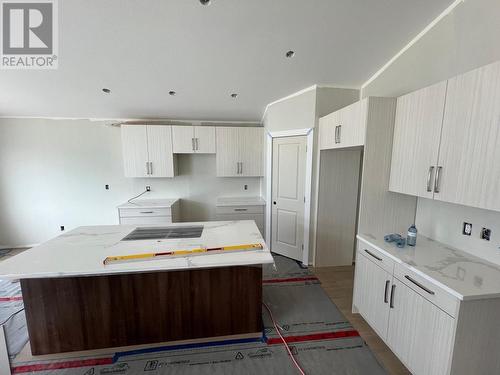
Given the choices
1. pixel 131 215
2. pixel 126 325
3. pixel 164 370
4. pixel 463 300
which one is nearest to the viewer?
pixel 463 300

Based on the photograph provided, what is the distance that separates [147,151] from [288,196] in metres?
2.57

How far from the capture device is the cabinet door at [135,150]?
369 cm

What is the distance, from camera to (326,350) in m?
1.84

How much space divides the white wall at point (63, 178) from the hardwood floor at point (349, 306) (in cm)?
271

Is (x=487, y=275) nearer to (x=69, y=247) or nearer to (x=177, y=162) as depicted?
(x=69, y=247)

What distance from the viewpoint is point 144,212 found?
359cm

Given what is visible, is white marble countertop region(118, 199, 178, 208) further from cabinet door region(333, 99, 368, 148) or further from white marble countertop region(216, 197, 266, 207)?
cabinet door region(333, 99, 368, 148)

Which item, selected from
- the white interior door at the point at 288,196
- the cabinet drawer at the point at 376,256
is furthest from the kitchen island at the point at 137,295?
the white interior door at the point at 288,196

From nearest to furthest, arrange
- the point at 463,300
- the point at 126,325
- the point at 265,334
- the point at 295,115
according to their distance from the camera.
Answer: the point at 463,300
the point at 126,325
the point at 265,334
the point at 295,115

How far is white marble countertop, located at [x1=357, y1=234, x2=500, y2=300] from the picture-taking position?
1.25 m

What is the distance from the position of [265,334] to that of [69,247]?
1.93 meters

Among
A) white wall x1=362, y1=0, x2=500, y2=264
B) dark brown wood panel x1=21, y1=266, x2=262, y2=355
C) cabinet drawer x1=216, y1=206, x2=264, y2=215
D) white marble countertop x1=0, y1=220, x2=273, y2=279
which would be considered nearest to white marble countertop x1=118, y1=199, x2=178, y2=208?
cabinet drawer x1=216, y1=206, x2=264, y2=215

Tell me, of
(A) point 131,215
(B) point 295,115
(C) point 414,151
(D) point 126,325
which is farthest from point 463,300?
(A) point 131,215

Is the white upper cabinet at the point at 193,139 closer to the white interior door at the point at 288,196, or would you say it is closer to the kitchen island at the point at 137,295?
the white interior door at the point at 288,196
